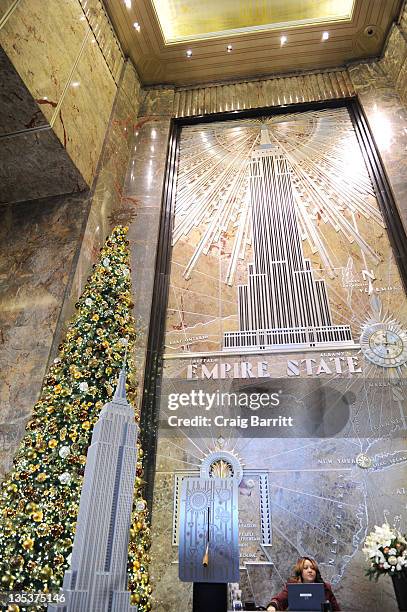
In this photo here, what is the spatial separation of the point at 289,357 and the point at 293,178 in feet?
10.4

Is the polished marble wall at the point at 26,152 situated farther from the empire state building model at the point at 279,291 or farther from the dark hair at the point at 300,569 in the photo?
the dark hair at the point at 300,569

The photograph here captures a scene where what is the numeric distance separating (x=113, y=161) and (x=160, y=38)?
9.85ft

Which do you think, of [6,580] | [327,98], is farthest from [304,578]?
[327,98]

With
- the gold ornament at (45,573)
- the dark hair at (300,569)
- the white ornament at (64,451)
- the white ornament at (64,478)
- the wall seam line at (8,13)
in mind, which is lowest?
the gold ornament at (45,573)

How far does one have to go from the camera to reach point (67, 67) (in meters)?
5.54

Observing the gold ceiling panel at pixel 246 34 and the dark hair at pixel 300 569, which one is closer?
the dark hair at pixel 300 569

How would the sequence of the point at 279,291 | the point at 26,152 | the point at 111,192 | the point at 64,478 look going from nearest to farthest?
the point at 64,478 < the point at 26,152 < the point at 279,291 < the point at 111,192

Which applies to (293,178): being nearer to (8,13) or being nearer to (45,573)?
(8,13)

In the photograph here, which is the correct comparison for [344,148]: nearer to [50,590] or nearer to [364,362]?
[364,362]

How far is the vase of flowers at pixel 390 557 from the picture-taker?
3.49 m

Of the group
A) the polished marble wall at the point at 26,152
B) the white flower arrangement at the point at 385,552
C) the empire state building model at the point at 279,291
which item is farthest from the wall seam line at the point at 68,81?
the white flower arrangement at the point at 385,552

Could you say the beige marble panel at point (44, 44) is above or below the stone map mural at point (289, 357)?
above

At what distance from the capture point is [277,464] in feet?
14.8

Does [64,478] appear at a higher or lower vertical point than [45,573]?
higher
